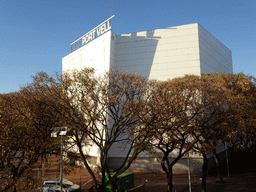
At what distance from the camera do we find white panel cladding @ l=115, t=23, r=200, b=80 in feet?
108

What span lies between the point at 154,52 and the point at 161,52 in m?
1.16

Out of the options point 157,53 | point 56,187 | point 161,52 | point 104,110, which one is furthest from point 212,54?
point 56,187

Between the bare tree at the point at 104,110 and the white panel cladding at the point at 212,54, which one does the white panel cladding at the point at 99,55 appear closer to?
the white panel cladding at the point at 212,54

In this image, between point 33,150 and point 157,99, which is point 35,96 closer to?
point 33,150

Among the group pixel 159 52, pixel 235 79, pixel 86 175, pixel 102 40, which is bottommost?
pixel 86 175

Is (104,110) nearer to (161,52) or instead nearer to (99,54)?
(161,52)

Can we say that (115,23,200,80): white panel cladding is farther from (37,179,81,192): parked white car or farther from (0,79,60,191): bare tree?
(0,79,60,191): bare tree

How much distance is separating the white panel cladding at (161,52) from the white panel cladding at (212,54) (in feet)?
5.74

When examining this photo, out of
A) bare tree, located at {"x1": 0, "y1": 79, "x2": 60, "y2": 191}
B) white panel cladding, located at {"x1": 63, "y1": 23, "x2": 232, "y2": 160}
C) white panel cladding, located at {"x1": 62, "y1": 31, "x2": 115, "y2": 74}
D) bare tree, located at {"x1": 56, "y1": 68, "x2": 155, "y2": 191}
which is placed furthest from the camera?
white panel cladding, located at {"x1": 62, "y1": 31, "x2": 115, "y2": 74}

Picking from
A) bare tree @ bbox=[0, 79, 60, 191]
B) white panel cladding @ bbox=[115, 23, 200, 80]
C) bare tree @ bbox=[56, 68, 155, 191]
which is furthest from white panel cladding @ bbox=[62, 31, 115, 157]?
bare tree @ bbox=[0, 79, 60, 191]

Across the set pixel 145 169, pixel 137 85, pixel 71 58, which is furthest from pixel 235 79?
pixel 71 58

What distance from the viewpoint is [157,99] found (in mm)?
17953

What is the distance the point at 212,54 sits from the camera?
38.5 metres

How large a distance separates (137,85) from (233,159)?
25.2m
